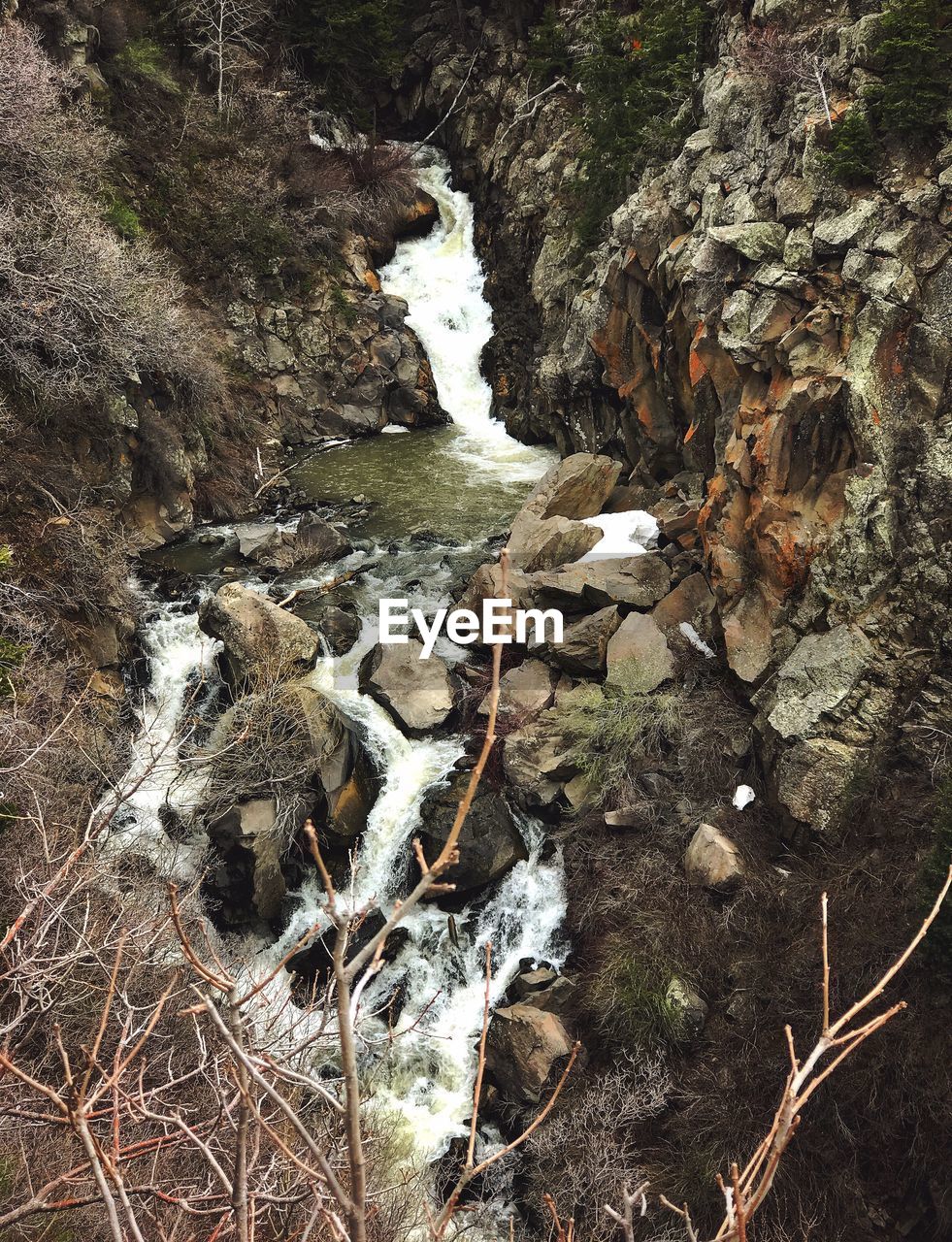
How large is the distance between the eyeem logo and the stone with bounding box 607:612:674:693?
38.0 inches

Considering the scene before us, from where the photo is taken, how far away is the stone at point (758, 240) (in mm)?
11102

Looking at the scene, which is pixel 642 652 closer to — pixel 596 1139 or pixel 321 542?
pixel 596 1139

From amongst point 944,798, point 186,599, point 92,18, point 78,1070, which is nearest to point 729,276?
point 944,798

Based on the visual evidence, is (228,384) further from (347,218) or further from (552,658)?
(552,658)

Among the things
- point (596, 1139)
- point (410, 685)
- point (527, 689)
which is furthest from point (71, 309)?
point (596, 1139)

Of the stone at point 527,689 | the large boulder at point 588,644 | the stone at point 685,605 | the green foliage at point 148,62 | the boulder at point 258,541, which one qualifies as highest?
the green foliage at point 148,62

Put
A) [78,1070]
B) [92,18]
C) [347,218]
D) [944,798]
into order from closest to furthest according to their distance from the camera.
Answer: [78,1070]
[944,798]
[92,18]
[347,218]

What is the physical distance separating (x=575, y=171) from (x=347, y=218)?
22.8 feet

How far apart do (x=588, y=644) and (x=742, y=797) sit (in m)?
3.05

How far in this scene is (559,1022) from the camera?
920 cm

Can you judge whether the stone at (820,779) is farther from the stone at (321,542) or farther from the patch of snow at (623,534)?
the stone at (321,542)

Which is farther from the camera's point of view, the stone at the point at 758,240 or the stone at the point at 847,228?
the stone at the point at 758,240

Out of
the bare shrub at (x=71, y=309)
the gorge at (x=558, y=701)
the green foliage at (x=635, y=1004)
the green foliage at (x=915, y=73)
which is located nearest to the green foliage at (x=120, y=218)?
the gorge at (x=558, y=701)

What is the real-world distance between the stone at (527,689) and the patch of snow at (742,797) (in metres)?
2.93
